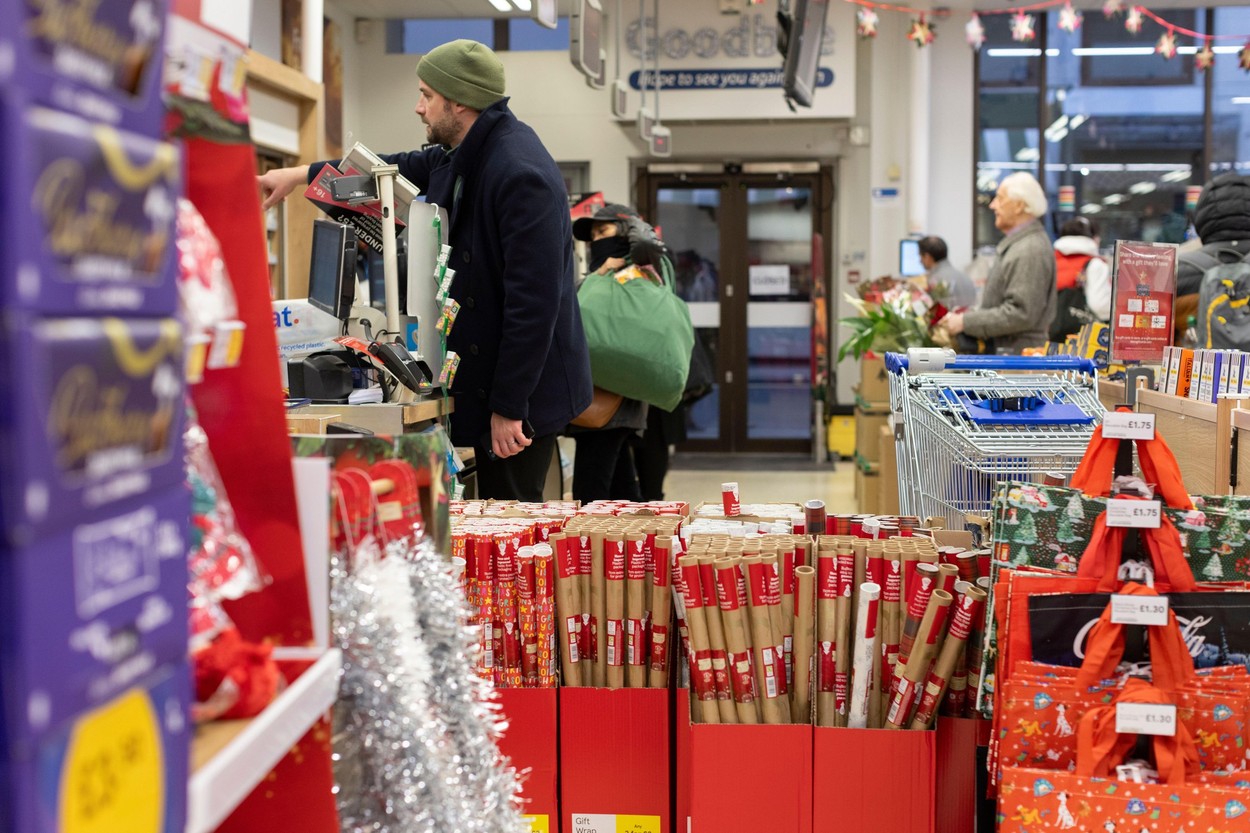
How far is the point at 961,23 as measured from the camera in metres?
11.1

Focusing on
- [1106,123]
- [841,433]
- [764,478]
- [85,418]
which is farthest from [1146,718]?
[1106,123]

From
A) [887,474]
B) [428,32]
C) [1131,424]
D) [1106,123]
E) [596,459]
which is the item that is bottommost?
[887,474]

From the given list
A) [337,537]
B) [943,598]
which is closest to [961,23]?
[943,598]

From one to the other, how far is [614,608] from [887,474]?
3.61 m

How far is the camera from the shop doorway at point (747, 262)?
10.9 meters

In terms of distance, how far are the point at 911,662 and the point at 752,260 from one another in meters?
9.12

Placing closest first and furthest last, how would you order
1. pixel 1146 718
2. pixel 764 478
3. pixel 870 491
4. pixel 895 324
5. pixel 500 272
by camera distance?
1. pixel 1146 718
2. pixel 500 272
3. pixel 895 324
4. pixel 870 491
5. pixel 764 478

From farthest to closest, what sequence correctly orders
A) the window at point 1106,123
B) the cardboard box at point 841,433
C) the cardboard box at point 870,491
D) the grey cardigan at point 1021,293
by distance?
the window at point 1106,123 → the cardboard box at point 841,433 → the cardboard box at point 870,491 → the grey cardigan at point 1021,293

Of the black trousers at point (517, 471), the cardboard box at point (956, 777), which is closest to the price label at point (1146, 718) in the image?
the cardboard box at point (956, 777)

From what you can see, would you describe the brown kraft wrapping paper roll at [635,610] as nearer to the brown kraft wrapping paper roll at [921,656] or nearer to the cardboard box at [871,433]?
the brown kraft wrapping paper roll at [921,656]

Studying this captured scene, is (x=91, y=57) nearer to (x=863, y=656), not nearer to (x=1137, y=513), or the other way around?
(x=1137, y=513)

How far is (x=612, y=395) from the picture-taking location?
4.03 metres

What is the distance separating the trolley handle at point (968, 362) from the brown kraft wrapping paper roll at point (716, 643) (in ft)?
3.67

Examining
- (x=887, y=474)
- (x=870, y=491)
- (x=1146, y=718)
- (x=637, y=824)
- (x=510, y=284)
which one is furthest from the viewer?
(x=870, y=491)
